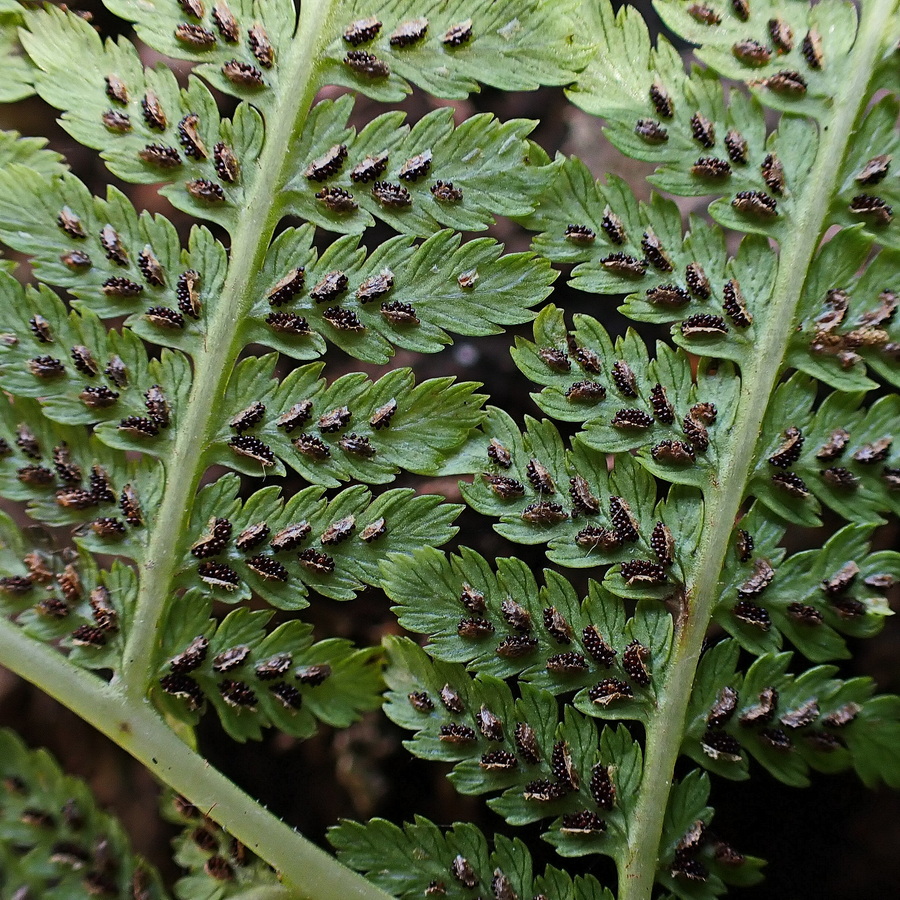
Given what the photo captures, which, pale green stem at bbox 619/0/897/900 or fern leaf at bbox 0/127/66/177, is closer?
pale green stem at bbox 619/0/897/900

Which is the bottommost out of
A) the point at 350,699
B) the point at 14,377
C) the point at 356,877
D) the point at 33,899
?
the point at 33,899

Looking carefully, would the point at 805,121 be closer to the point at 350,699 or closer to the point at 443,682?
the point at 443,682

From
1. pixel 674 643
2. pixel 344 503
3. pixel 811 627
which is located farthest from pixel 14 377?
pixel 811 627

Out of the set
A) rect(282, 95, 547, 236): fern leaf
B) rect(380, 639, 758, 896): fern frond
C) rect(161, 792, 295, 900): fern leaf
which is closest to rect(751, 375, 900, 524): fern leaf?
rect(380, 639, 758, 896): fern frond

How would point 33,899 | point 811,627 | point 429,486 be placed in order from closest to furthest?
point 811,627
point 33,899
point 429,486

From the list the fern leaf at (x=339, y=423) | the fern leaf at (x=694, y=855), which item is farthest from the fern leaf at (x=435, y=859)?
the fern leaf at (x=339, y=423)

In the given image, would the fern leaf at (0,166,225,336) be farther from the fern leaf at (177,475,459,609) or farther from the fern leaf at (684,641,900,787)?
the fern leaf at (684,641,900,787)

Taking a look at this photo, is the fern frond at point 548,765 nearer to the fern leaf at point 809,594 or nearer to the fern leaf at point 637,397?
the fern leaf at point 809,594

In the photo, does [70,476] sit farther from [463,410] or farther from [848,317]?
[848,317]
